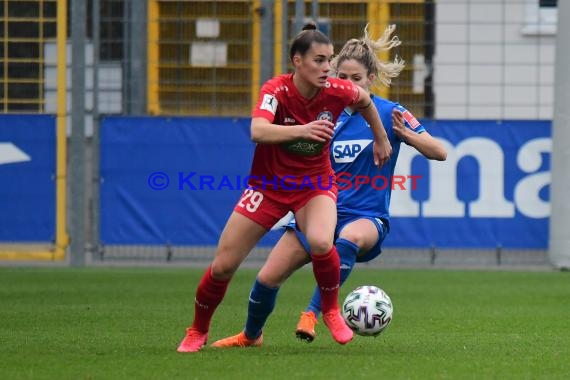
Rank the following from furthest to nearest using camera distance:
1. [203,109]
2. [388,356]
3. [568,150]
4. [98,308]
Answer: [203,109] → [568,150] → [98,308] → [388,356]

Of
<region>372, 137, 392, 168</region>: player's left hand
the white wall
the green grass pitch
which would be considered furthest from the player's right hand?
the white wall

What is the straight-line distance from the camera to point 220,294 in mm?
7723

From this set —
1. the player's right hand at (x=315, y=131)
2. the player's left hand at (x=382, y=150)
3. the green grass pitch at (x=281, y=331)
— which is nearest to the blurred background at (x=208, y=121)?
the green grass pitch at (x=281, y=331)

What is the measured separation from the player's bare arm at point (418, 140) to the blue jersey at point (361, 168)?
0.13 m

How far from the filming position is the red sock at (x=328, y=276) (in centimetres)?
753

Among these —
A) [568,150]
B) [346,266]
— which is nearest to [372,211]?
[346,266]

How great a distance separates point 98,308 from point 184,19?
607 centimetres

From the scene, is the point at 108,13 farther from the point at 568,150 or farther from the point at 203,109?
the point at 568,150

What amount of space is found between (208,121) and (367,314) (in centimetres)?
826

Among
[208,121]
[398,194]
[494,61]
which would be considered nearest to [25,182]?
[208,121]

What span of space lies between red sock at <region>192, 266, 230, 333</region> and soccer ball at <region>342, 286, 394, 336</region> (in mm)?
727

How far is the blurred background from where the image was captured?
15.6 meters

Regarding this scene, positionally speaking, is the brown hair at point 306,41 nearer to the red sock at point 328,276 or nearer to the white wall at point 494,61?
the red sock at point 328,276

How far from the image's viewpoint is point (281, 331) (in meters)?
9.16
